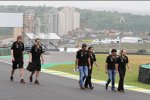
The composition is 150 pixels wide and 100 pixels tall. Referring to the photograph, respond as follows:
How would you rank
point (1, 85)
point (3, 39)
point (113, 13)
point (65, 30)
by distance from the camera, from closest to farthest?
1. point (1, 85)
2. point (3, 39)
3. point (65, 30)
4. point (113, 13)

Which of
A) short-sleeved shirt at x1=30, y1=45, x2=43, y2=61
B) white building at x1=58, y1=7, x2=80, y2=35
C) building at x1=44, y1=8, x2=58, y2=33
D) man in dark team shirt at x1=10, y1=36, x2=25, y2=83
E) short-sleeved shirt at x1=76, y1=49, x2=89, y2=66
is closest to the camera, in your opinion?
short-sleeved shirt at x1=76, y1=49, x2=89, y2=66

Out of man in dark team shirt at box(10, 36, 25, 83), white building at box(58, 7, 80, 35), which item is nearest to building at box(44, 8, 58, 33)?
white building at box(58, 7, 80, 35)

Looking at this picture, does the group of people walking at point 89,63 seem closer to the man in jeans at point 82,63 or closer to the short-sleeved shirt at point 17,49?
the man in jeans at point 82,63

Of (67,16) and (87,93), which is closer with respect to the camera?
(87,93)

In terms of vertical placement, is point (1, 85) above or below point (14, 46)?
below

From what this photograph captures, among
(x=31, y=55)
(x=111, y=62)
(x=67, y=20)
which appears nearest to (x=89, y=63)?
(x=111, y=62)

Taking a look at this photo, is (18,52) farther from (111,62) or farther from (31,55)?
(111,62)

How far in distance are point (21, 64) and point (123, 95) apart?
12.9ft

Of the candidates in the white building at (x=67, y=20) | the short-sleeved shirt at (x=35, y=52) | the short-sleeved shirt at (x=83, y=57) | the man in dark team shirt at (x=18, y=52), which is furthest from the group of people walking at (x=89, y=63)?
the white building at (x=67, y=20)

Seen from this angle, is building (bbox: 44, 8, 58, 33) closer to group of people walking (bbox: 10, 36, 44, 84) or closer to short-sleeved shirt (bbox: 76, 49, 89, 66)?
group of people walking (bbox: 10, 36, 44, 84)

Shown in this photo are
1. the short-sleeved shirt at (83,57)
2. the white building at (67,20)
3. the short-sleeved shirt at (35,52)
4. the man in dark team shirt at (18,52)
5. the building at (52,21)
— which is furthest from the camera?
the white building at (67,20)

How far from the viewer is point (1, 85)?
1603cm

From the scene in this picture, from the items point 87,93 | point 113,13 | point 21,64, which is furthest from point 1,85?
point 113,13

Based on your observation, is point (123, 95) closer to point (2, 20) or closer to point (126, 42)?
point (2, 20)
